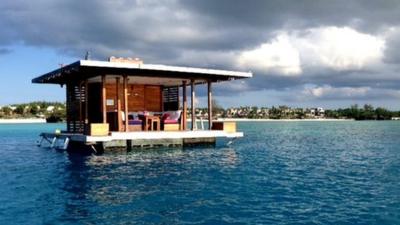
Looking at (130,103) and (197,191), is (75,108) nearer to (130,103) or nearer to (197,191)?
(130,103)

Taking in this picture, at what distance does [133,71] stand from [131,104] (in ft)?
20.6

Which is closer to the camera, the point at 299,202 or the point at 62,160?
the point at 299,202

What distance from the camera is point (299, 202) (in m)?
11.0

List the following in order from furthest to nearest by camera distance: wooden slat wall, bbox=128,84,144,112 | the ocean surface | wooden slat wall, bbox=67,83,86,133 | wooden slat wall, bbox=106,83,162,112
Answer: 1. wooden slat wall, bbox=128,84,144,112
2. wooden slat wall, bbox=106,83,162,112
3. wooden slat wall, bbox=67,83,86,133
4. the ocean surface

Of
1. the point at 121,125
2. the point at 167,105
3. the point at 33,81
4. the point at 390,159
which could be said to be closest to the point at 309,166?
the point at 390,159

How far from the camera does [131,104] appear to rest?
30.0 m

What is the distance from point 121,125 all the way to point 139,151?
206 cm

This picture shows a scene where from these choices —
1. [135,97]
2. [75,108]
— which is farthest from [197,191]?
[135,97]

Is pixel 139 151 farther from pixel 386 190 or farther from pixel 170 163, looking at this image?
pixel 386 190

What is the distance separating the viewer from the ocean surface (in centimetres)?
966

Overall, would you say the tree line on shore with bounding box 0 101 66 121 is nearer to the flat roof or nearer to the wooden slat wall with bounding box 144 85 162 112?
the wooden slat wall with bounding box 144 85 162 112

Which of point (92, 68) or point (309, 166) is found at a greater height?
point (92, 68)

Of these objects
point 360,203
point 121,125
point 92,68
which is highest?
point 92,68

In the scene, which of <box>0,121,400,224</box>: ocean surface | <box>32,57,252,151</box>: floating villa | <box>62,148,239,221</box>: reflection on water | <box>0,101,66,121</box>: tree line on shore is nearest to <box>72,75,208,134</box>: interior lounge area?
<box>32,57,252,151</box>: floating villa
